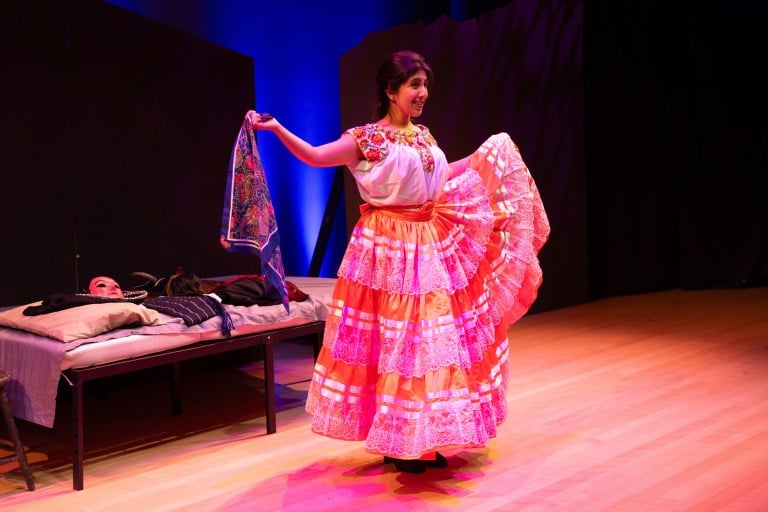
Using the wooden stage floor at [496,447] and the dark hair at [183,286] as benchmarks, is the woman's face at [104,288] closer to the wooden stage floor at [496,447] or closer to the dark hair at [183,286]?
the dark hair at [183,286]

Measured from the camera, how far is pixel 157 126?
5.13 metres

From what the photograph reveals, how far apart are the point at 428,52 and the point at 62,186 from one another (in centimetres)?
303

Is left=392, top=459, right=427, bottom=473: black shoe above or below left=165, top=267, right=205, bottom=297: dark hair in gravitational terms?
below

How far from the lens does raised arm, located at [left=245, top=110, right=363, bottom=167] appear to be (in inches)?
123

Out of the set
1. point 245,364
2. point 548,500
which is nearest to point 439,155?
point 548,500

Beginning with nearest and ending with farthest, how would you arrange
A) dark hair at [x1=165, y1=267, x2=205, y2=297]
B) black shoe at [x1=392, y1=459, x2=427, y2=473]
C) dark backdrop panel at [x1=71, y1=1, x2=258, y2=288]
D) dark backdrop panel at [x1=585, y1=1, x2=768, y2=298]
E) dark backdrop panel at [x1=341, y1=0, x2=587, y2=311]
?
black shoe at [x1=392, y1=459, x2=427, y2=473] < dark hair at [x1=165, y1=267, x2=205, y2=297] < dark backdrop panel at [x1=71, y1=1, x2=258, y2=288] < dark backdrop panel at [x1=341, y1=0, x2=587, y2=311] < dark backdrop panel at [x1=585, y1=1, x2=768, y2=298]

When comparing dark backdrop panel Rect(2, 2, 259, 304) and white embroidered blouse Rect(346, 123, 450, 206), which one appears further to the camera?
dark backdrop panel Rect(2, 2, 259, 304)

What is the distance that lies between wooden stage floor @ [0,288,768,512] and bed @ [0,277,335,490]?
292mm

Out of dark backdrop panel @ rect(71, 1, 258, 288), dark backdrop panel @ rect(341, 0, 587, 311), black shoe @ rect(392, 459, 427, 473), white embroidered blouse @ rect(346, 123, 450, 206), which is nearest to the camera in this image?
white embroidered blouse @ rect(346, 123, 450, 206)

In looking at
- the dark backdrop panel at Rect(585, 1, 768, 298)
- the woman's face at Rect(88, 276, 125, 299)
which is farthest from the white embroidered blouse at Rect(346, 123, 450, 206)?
the dark backdrop panel at Rect(585, 1, 768, 298)

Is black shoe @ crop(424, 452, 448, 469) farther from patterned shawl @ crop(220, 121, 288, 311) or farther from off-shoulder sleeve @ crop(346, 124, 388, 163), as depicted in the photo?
off-shoulder sleeve @ crop(346, 124, 388, 163)

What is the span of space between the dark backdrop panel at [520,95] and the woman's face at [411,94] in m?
2.95

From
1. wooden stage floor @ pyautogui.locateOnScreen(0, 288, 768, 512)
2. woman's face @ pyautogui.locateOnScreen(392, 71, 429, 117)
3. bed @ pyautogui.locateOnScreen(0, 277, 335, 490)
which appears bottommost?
wooden stage floor @ pyautogui.locateOnScreen(0, 288, 768, 512)

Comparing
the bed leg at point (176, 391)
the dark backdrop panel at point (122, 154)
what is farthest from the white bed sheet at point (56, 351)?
the dark backdrop panel at point (122, 154)
